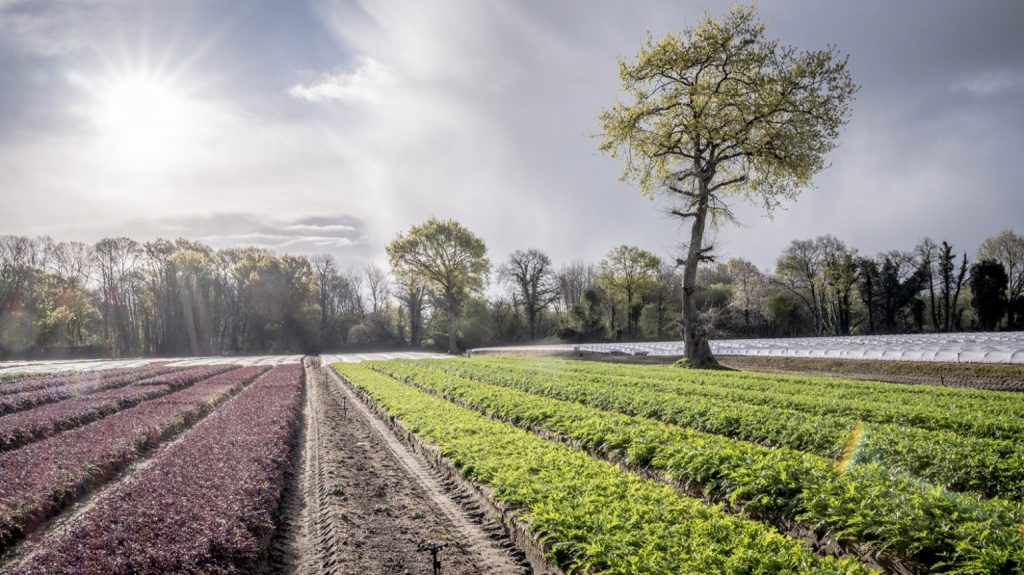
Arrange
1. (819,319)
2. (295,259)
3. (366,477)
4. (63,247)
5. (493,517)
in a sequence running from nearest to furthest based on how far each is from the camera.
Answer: (493,517)
(366,477)
(819,319)
(63,247)
(295,259)

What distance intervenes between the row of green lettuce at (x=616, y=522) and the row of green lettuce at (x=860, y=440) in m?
2.78

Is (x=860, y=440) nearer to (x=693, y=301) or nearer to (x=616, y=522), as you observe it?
(x=616, y=522)

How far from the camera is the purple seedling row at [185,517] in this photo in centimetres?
550

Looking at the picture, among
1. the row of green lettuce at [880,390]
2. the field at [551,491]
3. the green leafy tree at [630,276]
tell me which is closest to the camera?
the field at [551,491]

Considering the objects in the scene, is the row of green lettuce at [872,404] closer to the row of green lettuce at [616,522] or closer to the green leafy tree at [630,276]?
the row of green lettuce at [616,522]

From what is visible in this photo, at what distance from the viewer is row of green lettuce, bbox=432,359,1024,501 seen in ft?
21.7

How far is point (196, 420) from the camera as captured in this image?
54.8ft

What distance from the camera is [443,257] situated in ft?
184

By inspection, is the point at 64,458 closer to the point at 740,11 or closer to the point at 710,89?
the point at 710,89

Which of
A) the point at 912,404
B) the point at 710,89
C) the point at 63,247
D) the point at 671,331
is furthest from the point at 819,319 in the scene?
the point at 63,247

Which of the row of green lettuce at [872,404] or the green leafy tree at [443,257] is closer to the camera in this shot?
the row of green lettuce at [872,404]

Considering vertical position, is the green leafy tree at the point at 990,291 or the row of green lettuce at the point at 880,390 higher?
the green leafy tree at the point at 990,291

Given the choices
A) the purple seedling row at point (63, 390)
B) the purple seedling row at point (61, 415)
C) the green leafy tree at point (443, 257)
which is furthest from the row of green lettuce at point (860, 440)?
the green leafy tree at point (443, 257)

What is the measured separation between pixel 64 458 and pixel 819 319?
69.8m
